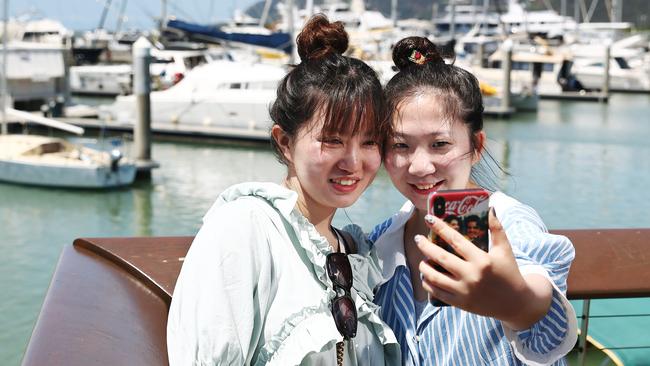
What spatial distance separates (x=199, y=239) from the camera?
1.60 m

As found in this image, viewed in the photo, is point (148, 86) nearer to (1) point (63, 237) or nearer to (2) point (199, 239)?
(1) point (63, 237)

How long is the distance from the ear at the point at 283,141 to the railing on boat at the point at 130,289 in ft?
1.54

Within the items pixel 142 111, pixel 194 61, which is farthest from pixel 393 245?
pixel 194 61

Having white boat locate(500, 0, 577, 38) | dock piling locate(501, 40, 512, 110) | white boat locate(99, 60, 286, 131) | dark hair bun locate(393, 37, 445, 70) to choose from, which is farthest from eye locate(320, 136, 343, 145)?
white boat locate(500, 0, 577, 38)

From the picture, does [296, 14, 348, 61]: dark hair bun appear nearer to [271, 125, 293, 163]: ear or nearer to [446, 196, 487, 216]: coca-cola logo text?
[271, 125, 293, 163]: ear

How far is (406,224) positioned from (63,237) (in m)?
9.94

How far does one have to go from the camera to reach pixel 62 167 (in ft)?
43.0

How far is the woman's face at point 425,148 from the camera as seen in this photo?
6.16ft

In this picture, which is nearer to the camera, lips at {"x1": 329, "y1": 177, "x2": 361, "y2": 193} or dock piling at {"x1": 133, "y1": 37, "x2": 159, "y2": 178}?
lips at {"x1": 329, "y1": 177, "x2": 361, "y2": 193}

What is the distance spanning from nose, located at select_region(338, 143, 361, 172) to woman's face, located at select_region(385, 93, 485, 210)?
0.46 ft

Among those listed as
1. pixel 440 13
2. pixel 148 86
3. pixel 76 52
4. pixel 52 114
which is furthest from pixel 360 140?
pixel 440 13

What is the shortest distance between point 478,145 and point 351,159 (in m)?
0.37

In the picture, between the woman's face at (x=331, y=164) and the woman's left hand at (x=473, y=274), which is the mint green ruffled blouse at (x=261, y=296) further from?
the woman's left hand at (x=473, y=274)

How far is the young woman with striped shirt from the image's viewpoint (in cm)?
162
